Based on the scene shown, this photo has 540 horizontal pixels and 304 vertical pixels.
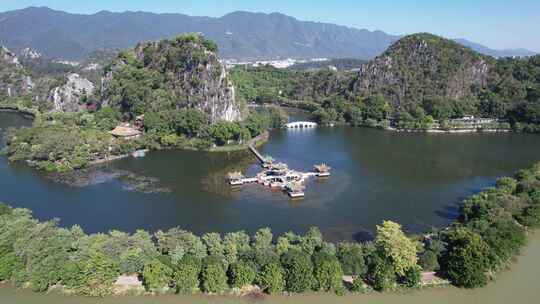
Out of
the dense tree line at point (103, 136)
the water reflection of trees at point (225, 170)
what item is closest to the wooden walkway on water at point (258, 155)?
the water reflection of trees at point (225, 170)

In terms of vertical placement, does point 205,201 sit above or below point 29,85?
below

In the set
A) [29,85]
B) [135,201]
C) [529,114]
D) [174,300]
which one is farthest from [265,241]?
[29,85]

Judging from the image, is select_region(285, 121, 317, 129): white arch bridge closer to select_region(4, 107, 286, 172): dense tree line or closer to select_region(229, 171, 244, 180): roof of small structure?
select_region(4, 107, 286, 172): dense tree line

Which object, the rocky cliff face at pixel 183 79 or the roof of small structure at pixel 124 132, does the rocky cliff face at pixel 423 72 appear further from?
the roof of small structure at pixel 124 132

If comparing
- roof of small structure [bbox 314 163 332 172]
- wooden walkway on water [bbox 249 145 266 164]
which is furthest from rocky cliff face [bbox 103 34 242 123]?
roof of small structure [bbox 314 163 332 172]

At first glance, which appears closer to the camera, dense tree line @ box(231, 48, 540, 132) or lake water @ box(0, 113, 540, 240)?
Answer: lake water @ box(0, 113, 540, 240)

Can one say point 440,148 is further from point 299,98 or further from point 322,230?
point 299,98

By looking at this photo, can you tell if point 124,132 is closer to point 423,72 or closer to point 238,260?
point 238,260
